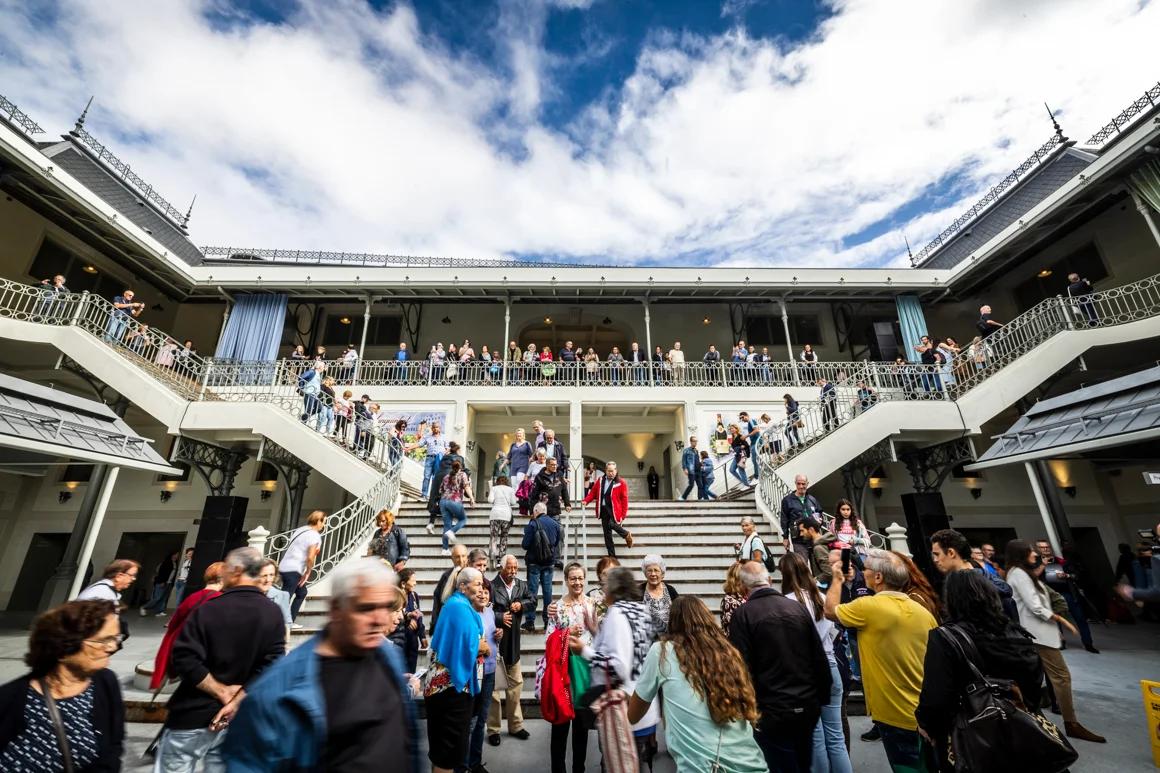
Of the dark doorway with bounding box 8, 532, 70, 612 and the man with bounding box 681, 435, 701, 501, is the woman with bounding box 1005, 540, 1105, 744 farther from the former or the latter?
the dark doorway with bounding box 8, 532, 70, 612

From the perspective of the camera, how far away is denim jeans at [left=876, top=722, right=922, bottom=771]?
2686mm

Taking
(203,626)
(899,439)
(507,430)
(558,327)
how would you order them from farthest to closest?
(558,327) < (507,430) < (899,439) < (203,626)

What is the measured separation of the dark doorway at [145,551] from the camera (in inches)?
555

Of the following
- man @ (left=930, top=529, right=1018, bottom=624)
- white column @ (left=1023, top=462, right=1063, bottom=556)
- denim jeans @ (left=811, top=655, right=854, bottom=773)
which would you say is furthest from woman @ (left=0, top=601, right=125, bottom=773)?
white column @ (left=1023, top=462, right=1063, bottom=556)

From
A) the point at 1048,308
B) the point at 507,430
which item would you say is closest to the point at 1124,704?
the point at 1048,308

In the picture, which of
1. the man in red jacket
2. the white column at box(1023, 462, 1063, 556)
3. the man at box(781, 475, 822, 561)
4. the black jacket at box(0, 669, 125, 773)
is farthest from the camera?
the white column at box(1023, 462, 1063, 556)

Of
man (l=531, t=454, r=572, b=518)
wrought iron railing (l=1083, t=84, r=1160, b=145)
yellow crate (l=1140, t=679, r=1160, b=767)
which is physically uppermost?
wrought iron railing (l=1083, t=84, r=1160, b=145)

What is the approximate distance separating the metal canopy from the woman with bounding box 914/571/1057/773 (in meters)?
6.04

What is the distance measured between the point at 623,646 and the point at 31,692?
254cm

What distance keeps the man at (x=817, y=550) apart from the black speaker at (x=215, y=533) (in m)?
11.0

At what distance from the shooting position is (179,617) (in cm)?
335

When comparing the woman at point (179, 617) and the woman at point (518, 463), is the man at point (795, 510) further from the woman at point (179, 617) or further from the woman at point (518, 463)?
the woman at point (179, 617)

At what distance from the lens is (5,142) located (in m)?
9.78

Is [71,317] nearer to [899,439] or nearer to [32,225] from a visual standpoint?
[32,225]
